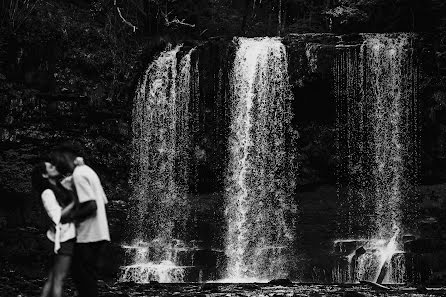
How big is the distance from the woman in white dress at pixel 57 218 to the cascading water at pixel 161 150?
13.0 meters

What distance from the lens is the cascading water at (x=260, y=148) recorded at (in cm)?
1944

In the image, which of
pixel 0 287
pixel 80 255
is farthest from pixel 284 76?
pixel 80 255

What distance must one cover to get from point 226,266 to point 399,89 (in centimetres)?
747

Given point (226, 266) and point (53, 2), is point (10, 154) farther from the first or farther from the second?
point (226, 266)

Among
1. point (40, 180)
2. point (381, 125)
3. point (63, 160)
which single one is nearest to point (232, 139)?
point (381, 125)

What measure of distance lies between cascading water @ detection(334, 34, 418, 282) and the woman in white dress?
1359 cm

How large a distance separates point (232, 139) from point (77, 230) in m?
13.4

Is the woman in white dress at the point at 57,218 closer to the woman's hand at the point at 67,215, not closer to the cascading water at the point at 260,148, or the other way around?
the woman's hand at the point at 67,215

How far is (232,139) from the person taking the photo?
20.0 m

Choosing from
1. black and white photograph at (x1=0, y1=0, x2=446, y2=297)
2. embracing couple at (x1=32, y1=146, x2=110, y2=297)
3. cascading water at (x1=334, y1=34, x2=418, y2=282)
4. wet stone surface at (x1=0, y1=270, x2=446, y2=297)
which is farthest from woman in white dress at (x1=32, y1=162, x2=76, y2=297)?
cascading water at (x1=334, y1=34, x2=418, y2=282)

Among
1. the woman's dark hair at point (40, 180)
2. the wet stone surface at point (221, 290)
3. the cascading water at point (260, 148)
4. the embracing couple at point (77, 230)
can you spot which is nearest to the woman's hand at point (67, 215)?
the embracing couple at point (77, 230)

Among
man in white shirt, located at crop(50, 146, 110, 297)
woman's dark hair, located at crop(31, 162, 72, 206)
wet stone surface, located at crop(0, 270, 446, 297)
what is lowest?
wet stone surface, located at crop(0, 270, 446, 297)

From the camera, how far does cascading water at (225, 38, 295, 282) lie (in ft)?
63.8

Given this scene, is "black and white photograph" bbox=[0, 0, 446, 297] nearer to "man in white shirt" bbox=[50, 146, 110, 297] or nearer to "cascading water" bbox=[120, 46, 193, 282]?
"cascading water" bbox=[120, 46, 193, 282]
